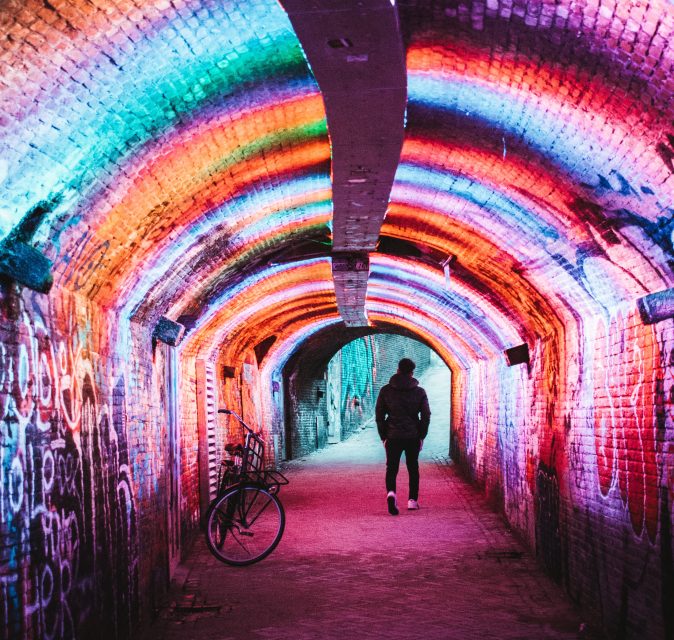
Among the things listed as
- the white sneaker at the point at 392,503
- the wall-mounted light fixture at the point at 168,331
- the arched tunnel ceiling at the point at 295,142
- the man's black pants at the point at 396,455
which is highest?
the arched tunnel ceiling at the point at 295,142

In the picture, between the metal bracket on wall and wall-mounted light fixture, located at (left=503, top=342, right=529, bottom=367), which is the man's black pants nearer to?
wall-mounted light fixture, located at (left=503, top=342, right=529, bottom=367)

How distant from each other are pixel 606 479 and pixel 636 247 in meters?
2.08

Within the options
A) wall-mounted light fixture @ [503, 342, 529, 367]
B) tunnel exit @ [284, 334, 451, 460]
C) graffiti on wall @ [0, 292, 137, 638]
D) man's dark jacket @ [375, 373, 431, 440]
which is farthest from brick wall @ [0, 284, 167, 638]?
tunnel exit @ [284, 334, 451, 460]

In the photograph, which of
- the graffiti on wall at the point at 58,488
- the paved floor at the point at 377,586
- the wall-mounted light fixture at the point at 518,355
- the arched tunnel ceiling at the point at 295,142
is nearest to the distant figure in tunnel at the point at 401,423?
the paved floor at the point at 377,586

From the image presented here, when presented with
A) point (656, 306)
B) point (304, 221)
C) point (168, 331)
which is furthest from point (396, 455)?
point (656, 306)

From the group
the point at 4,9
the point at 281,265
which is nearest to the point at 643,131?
the point at 4,9

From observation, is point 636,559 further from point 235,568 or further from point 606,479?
point 235,568

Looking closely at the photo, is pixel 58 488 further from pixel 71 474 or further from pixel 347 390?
pixel 347 390

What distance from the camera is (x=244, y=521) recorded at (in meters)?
9.60

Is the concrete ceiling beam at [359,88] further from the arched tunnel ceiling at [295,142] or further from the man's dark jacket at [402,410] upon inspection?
the man's dark jacket at [402,410]

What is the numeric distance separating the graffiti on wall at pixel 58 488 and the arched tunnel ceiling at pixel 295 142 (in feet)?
1.78

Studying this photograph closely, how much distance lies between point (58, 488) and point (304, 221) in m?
4.50

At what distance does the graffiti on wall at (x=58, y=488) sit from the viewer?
4410 mm

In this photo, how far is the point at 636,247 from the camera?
5617mm
